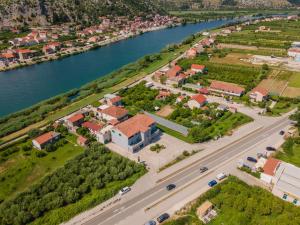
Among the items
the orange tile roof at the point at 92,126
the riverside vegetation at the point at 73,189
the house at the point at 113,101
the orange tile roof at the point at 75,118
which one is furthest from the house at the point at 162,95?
the riverside vegetation at the point at 73,189

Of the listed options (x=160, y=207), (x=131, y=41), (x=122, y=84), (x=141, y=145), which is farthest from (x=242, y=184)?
(x=131, y=41)

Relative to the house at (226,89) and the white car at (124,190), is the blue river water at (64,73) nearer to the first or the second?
the house at (226,89)

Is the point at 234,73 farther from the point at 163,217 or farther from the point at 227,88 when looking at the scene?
the point at 163,217

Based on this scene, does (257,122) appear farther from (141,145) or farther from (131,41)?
(131,41)

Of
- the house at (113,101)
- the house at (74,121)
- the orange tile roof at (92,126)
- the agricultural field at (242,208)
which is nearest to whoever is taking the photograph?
the agricultural field at (242,208)

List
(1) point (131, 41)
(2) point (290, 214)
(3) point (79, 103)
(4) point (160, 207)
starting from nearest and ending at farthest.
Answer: (2) point (290, 214) < (4) point (160, 207) < (3) point (79, 103) < (1) point (131, 41)
